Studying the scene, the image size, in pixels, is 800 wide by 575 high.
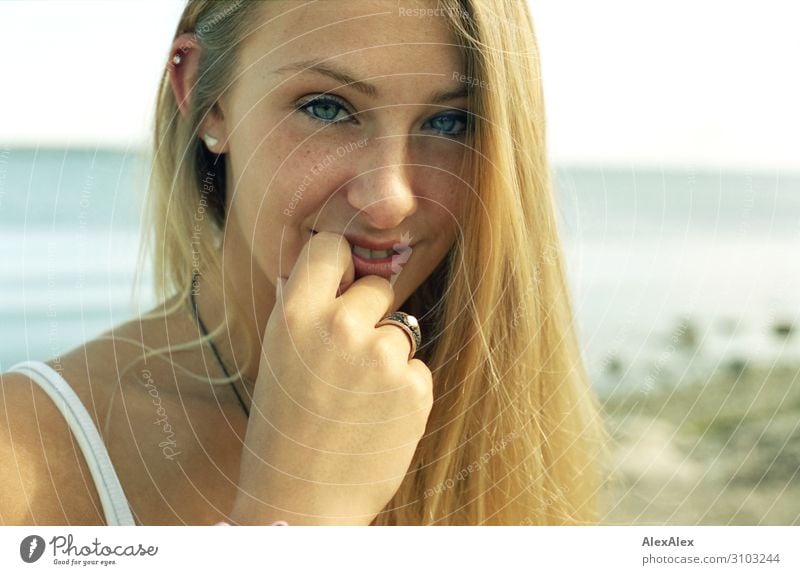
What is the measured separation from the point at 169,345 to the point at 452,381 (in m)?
0.29

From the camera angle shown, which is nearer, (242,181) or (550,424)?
(242,181)

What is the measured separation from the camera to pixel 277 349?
668 mm

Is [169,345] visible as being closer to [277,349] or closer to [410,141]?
[277,349]

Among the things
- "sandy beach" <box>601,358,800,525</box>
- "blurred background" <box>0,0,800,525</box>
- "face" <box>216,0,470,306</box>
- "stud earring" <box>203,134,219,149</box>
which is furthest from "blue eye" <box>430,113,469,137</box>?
"sandy beach" <box>601,358,800,525</box>

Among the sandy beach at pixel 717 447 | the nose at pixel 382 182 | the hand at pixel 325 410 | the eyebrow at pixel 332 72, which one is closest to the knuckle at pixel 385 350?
the hand at pixel 325 410

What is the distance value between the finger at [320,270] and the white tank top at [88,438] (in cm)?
21

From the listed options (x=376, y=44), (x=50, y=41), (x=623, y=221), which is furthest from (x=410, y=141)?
(x=623, y=221)

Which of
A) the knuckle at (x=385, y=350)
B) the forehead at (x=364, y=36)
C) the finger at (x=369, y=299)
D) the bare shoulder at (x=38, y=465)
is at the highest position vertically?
the forehead at (x=364, y=36)

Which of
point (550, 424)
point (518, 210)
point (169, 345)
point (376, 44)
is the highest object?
point (376, 44)

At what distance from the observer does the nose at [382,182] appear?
0.71m

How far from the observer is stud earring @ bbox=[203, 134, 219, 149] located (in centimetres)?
77

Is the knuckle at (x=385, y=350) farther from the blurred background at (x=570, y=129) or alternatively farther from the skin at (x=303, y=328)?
the blurred background at (x=570, y=129)

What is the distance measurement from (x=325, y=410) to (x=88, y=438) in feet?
0.71

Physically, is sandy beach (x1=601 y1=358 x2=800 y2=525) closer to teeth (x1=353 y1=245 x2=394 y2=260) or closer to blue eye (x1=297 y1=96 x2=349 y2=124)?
teeth (x1=353 y1=245 x2=394 y2=260)
